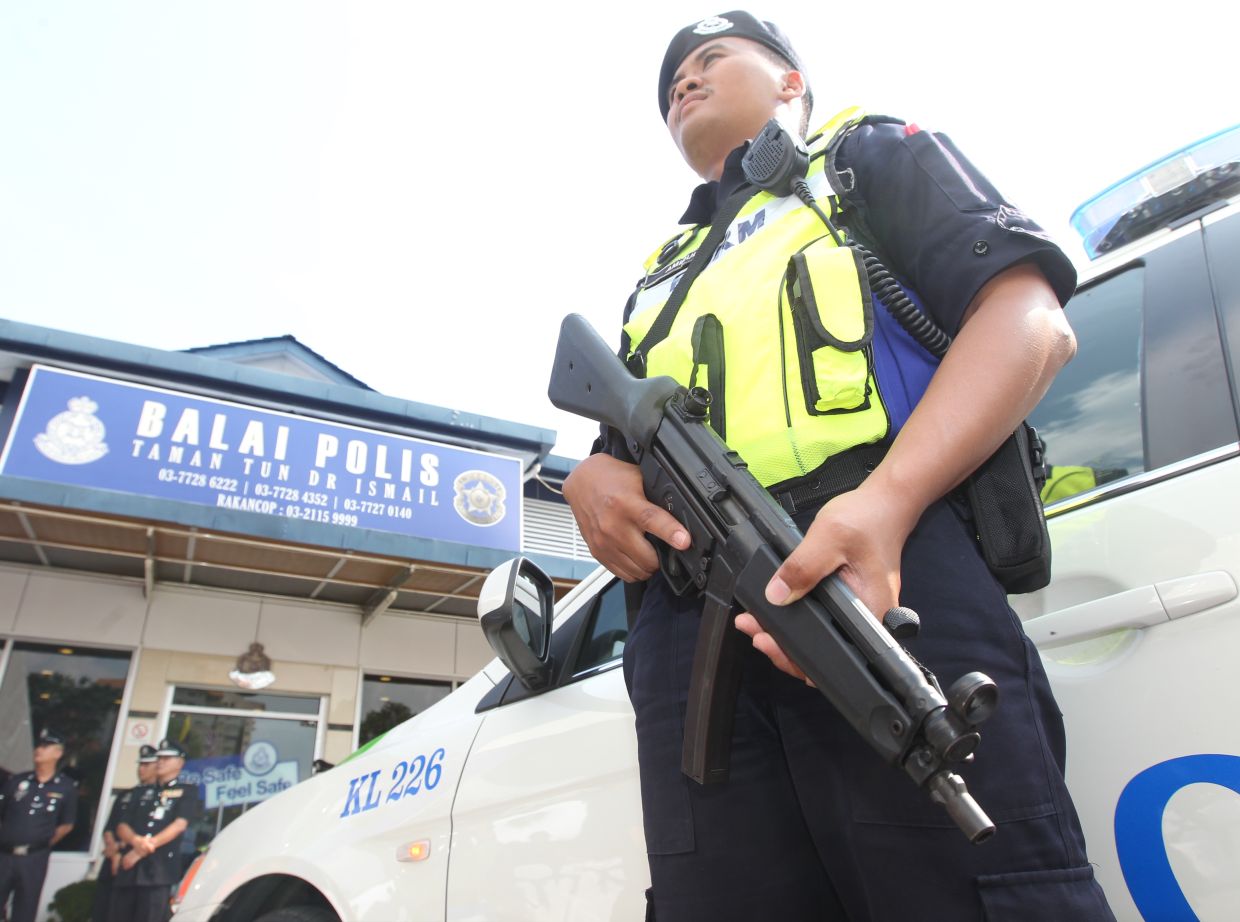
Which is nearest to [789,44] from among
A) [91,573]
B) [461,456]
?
[461,456]

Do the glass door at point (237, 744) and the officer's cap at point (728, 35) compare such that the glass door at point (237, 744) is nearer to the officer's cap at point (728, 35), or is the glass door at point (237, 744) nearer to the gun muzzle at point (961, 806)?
the officer's cap at point (728, 35)

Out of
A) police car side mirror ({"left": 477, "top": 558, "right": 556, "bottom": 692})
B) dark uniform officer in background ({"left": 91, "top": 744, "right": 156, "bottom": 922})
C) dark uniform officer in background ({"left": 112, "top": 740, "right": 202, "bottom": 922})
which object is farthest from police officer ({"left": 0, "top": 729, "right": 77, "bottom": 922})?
police car side mirror ({"left": 477, "top": 558, "right": 556, "bottom": 692})

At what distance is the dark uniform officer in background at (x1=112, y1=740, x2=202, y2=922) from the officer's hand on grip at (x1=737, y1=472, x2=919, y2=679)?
22.4ft

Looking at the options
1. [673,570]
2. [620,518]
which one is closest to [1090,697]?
[673,570]

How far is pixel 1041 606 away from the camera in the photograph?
1.28 m

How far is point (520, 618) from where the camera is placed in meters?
2.00

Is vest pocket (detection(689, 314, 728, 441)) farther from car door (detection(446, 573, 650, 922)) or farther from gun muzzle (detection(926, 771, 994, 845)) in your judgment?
car door (detection(446, 573, 650, 922))

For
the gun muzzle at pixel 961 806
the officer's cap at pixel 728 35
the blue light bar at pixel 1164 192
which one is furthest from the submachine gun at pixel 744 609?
the blue light bar at pixel 1164 192

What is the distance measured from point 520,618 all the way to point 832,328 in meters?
1.20

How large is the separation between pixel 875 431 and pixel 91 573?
9.14 metres

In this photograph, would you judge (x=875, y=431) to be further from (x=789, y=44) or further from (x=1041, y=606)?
(x=789, y=44)

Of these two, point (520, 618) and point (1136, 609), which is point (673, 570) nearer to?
point (1136, 609)

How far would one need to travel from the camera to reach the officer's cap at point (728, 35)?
1.60 metres

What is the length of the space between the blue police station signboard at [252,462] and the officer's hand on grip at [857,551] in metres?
7.25
